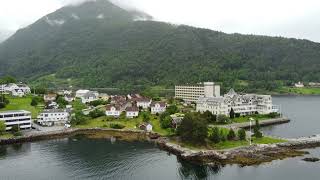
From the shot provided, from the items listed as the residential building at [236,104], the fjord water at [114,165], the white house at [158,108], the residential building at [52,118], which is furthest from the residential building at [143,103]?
the fjord water at [114,165]

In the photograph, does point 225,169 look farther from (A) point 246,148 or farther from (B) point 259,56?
(B) point 259,56

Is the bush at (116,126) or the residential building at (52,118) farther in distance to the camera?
the residential building at (52,118)

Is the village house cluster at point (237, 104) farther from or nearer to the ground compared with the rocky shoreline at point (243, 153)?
farther from the ground

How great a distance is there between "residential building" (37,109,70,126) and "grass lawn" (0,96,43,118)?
5556 millimetres

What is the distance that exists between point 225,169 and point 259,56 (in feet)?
496

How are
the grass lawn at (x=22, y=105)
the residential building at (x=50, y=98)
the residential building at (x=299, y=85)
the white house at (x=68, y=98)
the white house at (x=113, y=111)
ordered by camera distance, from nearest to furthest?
1. the white house at (x=113, y=111)
2. the grass lawn at (x=22, y=105)
3. the residential building at (x=50, y=98)
4. the white house at (x=68, y=98)
5. the residential building at (x=299, y=85)

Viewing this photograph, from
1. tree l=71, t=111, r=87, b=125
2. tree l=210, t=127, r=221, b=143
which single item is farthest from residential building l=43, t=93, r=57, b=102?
tree l=210, t=127, r=221, b=143

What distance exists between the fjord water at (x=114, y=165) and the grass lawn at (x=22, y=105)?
2059 cm

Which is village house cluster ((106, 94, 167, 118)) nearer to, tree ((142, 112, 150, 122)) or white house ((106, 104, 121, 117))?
white house ((106, 104, 121, 117))

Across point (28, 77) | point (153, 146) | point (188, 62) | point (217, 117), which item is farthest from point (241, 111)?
point (28, 77)

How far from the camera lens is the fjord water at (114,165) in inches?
1662

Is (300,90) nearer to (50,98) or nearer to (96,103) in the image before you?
(96,103)

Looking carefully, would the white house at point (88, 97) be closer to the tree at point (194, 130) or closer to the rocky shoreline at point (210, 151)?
the rocky shoreline at point (210, 151)

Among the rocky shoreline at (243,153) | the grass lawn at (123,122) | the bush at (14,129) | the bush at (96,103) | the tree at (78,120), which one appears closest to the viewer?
the rocky shoreline at (243,153)
